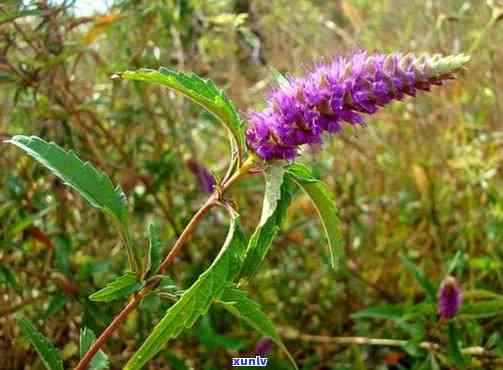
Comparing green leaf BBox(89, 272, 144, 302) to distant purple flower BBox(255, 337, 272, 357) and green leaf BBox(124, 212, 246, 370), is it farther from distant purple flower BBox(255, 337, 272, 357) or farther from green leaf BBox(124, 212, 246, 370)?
distant purple flower BBox(255, 337, 272, 357)

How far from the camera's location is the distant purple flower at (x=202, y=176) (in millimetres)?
1992

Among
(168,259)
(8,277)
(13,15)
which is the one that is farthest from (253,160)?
(8,277)

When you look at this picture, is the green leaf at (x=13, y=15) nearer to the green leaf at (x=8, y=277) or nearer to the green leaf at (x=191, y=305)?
the green leaf at (x=8, y=277)

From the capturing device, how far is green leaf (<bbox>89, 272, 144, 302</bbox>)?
0.93m

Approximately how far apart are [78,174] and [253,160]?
0.24 meters

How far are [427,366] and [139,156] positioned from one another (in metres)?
1.20

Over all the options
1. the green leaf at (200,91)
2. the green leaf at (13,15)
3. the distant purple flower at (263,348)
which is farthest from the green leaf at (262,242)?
the distant purple flower at (263,348)

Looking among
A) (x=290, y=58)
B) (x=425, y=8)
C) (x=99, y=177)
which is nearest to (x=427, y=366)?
(x=99, y=177)

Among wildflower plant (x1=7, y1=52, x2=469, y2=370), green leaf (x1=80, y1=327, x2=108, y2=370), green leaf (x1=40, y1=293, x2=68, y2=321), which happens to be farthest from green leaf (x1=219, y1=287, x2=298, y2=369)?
green leaf (x1=40, y1=293, x2=68, y2=321)

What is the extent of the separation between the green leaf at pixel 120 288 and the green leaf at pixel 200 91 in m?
0.24

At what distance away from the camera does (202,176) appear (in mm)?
2014

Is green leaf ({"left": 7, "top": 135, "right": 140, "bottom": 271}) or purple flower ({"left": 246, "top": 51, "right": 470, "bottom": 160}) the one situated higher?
purple flower ({"left": 246, "top": 51, "right": 470, "bottom": 160})

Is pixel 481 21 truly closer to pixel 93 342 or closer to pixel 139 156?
pixel 139 156

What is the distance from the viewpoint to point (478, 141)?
2.32 meters
